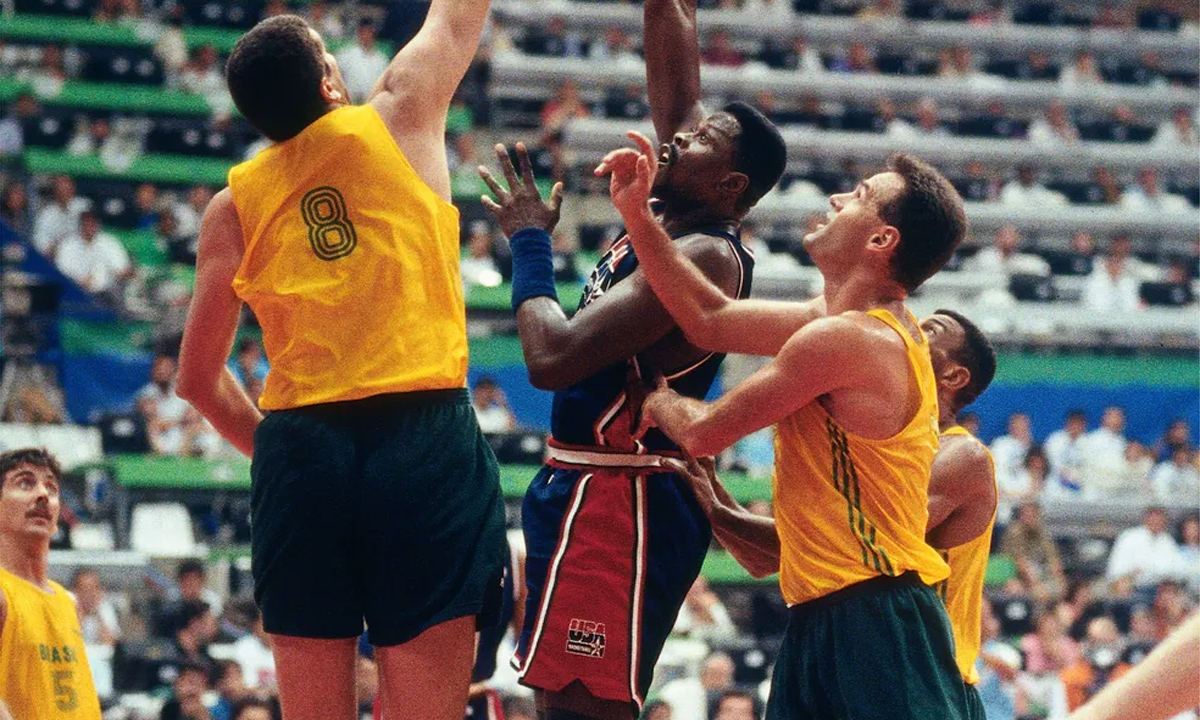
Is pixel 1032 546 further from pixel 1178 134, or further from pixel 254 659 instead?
pixel 1178 134

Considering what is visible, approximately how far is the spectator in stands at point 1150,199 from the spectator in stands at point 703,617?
939cm

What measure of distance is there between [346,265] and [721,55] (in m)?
15.6

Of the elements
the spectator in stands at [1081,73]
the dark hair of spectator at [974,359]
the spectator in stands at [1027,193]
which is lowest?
the spectator in stands at [1027,193]

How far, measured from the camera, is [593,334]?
460 cm

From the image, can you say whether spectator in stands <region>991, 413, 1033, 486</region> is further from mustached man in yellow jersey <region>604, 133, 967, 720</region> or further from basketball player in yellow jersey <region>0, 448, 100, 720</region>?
mustached man in yellow jersey <region>604, 133, 967, 720</region>

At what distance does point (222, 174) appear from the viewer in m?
15.8

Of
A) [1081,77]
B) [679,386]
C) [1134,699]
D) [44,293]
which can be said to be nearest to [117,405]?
[44,293]

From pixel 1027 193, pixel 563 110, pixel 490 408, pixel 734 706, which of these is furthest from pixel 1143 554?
pixel 563 110

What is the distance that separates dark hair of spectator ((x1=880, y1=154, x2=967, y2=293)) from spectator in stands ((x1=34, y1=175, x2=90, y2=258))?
11704 mm

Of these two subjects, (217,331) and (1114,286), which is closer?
(217,331)

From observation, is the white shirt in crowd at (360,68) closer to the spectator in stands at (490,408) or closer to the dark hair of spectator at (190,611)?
the spectator in stands at (490,408)

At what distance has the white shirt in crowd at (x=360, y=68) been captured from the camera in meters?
17.0

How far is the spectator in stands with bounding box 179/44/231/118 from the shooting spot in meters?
16.9

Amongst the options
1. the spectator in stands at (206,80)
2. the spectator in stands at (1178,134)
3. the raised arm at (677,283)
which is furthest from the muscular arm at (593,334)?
the spectator in stands at (1178,134)
